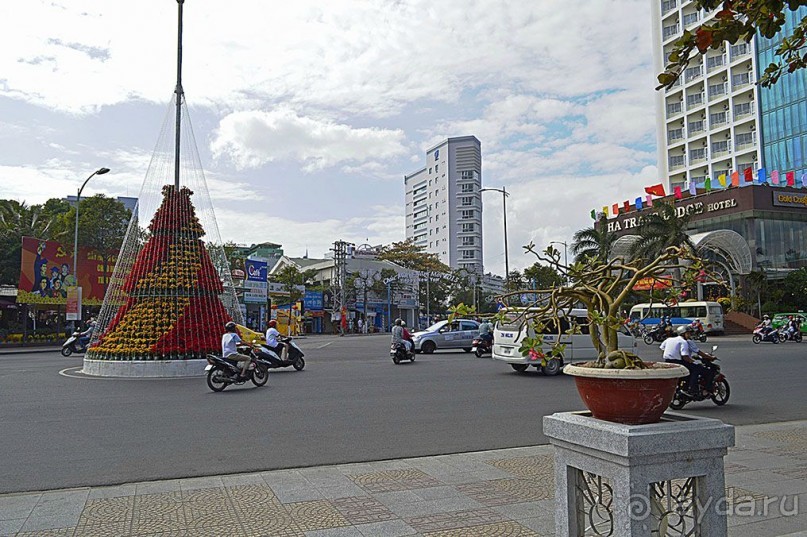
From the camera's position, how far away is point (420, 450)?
8.23 metres

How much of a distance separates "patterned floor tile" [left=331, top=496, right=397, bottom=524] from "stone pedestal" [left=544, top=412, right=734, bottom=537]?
2.14 metres

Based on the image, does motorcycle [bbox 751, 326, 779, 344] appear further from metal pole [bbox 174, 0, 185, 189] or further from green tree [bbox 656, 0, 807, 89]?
green tree [bbox 656, 0, 807, 89]

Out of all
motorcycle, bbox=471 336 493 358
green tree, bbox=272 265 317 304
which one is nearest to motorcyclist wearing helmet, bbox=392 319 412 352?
motorcycle, bbox=471 336 493 358

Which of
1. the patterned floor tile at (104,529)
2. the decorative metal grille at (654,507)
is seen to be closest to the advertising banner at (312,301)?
the patterned floor tile at (104,529)

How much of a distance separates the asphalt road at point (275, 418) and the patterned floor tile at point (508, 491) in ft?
5.60

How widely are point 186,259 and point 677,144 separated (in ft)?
Answer: 199

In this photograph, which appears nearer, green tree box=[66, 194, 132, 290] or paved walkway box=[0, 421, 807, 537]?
paved walkway box=[0, 421, 807, 537]

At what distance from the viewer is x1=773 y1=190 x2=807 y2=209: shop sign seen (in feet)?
168

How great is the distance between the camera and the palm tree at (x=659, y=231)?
44.4 m

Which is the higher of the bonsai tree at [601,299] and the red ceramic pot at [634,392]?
the bonsai tree at [601,299]

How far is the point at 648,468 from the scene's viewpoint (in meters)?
3.30

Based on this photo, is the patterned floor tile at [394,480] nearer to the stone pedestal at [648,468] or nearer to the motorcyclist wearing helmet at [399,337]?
the stone pedestal at [648,468]

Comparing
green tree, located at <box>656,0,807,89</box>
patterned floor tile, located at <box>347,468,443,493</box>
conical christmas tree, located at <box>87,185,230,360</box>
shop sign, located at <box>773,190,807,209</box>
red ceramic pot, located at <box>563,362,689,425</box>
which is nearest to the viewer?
red ceramic pot, located at <box>563,362,689,425</box>

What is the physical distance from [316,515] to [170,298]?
49.6 feet
